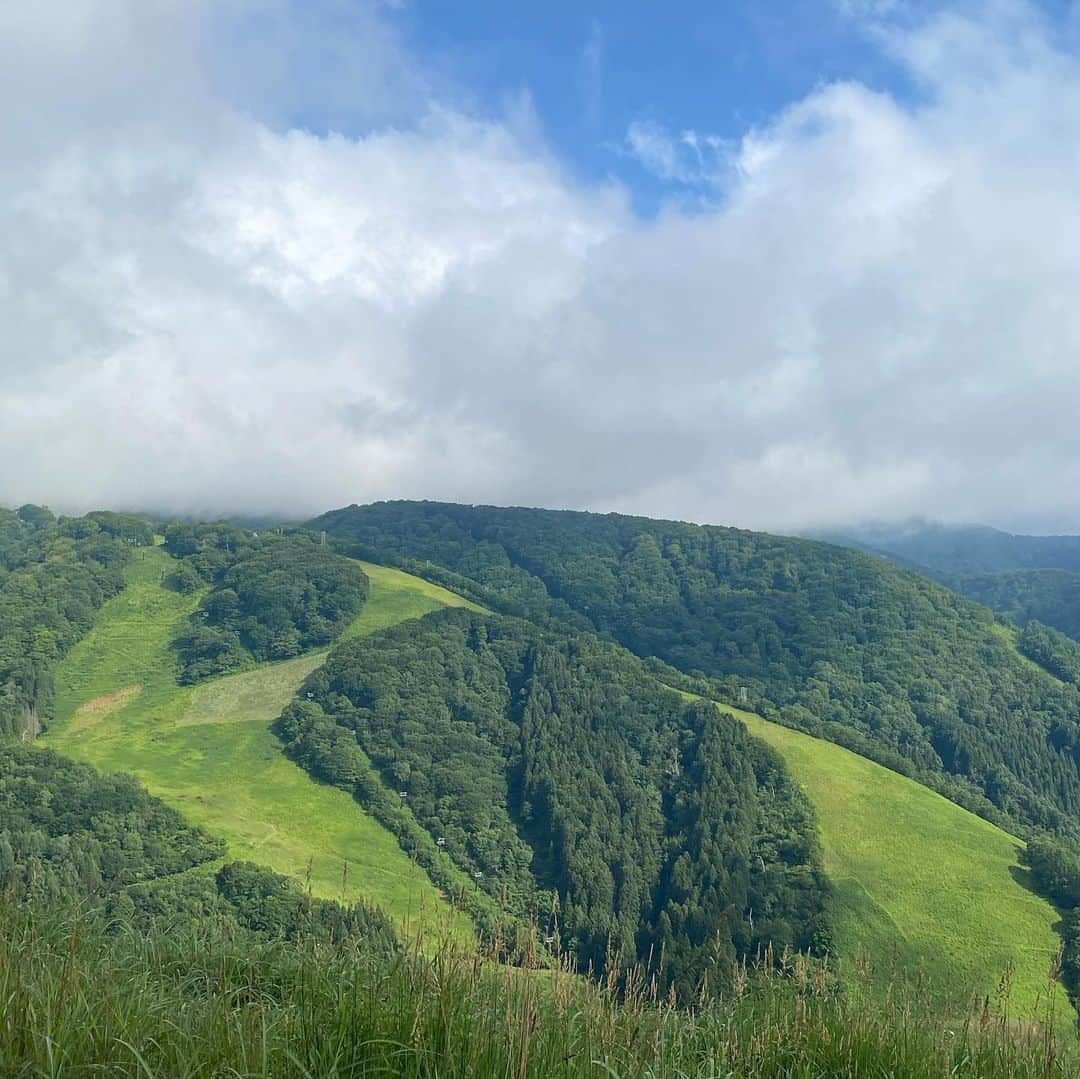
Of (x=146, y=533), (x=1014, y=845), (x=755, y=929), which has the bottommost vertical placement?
(x=755, y=929)

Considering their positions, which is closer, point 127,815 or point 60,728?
point 127,815

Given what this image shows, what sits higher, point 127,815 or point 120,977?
point 120,977

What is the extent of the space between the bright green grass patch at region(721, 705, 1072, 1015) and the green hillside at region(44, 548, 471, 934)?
1417 inches

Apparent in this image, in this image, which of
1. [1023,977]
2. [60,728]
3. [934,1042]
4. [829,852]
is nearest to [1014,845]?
[829,852]

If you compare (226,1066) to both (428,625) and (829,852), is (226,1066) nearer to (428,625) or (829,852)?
(829,852)

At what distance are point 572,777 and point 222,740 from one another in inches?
1888

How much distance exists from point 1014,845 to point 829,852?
764 inches

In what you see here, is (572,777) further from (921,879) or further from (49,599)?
(49,599)

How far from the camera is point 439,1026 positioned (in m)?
4.44

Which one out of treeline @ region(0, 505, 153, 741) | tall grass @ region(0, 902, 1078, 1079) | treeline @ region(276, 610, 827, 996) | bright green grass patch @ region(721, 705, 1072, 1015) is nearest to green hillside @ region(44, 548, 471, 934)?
treeline @ region(0, 505, 153, 741)

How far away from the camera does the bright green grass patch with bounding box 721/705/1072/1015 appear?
228 feet

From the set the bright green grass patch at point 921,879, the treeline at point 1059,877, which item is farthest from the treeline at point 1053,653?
the treeline at point 1059,877

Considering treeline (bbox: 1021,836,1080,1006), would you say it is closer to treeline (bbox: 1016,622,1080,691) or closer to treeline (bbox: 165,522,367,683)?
treeline (bbox: 165,522,367,683)

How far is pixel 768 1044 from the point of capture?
5.08m
